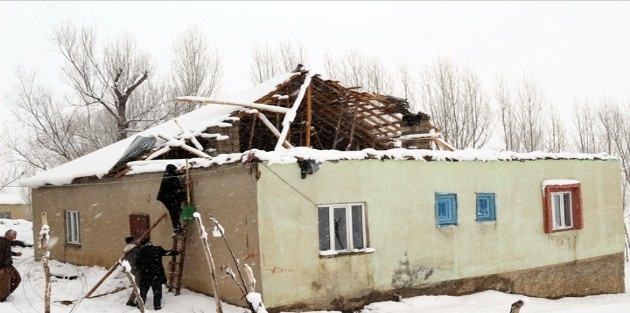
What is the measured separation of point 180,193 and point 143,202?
74.1 inches

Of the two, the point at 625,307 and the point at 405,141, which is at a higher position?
the point at 405,141

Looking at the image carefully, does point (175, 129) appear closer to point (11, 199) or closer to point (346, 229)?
point (346, 229)

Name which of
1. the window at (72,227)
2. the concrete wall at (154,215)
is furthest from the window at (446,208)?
the window at (72,227)

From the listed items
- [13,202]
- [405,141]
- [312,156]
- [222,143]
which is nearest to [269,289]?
[312,156]

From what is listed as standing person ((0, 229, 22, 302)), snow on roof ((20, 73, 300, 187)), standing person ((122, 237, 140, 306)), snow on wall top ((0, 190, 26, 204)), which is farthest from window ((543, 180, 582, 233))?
snow on wall top ((0, 190, 26, 204))

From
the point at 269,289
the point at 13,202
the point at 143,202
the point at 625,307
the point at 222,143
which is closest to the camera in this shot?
the point at 269,289

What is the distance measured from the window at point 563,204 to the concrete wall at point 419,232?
8.0 inches

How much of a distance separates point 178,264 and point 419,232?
478 cm

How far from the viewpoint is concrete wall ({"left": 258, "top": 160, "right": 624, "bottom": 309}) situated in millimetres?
9555

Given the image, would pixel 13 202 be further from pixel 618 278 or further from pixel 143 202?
pixel 618 278

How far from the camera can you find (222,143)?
13.4m

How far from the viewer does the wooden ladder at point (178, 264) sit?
1072 centimetres

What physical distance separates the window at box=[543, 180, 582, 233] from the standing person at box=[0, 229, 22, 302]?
11.7 metres

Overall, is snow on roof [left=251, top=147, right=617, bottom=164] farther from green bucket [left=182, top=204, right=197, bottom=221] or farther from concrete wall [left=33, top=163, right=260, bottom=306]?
green bucket [left=182, top=204, right=197, bottom=221]
